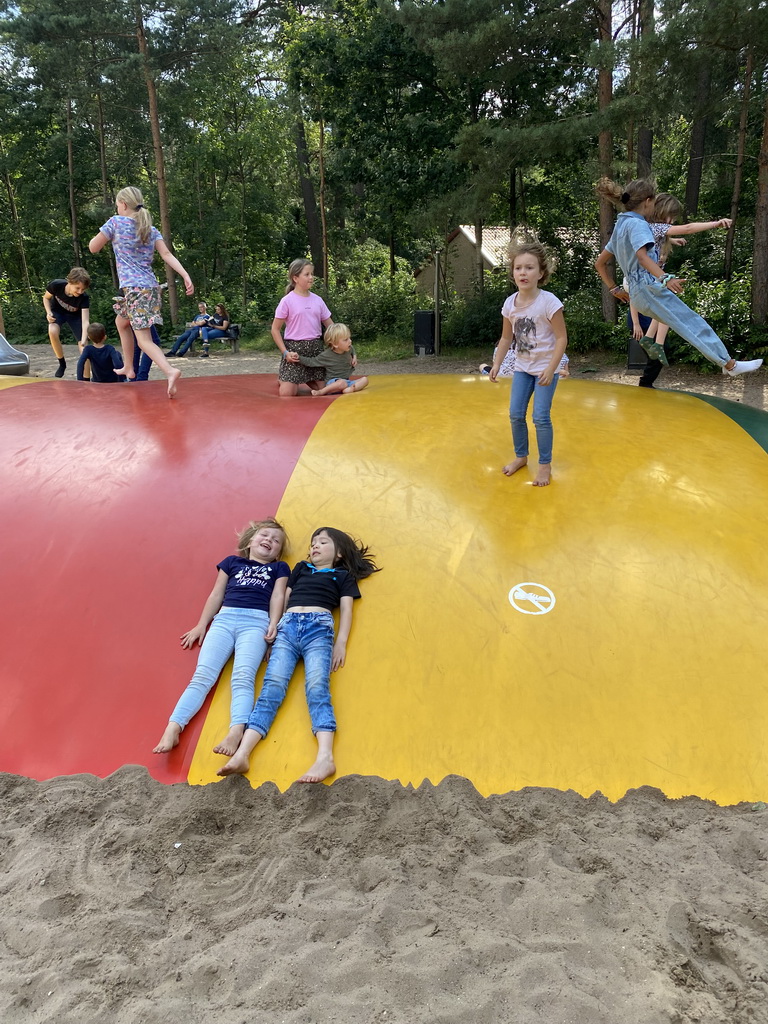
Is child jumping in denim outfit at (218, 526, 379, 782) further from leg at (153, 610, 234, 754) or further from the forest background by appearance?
the forest background

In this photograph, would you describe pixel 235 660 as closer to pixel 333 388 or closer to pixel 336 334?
pixel 333 388

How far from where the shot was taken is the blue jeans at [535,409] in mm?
4199

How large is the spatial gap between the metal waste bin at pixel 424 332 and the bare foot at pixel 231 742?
13952 mm

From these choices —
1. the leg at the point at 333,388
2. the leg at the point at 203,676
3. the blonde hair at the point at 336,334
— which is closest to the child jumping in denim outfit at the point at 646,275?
the blonde hair at the point at 336,334

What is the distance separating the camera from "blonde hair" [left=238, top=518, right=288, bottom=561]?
404cm

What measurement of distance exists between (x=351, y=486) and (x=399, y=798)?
6.80ft

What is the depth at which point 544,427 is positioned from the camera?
429 centimetres

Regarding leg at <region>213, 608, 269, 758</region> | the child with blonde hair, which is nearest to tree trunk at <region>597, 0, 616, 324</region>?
the child with blonde hair

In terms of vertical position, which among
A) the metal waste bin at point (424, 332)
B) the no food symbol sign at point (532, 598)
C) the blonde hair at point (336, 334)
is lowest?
the metal waste bin at point (424, 332)

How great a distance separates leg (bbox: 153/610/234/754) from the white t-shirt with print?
226cm

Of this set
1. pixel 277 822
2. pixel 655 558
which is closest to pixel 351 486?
pixel 655 558

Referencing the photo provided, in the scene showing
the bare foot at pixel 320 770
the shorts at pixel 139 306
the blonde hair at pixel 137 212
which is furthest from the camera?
the shorts at pixel 139 306

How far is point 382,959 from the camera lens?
2283mm

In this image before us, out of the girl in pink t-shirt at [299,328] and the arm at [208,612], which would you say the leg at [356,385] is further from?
the arm at [208,612]
